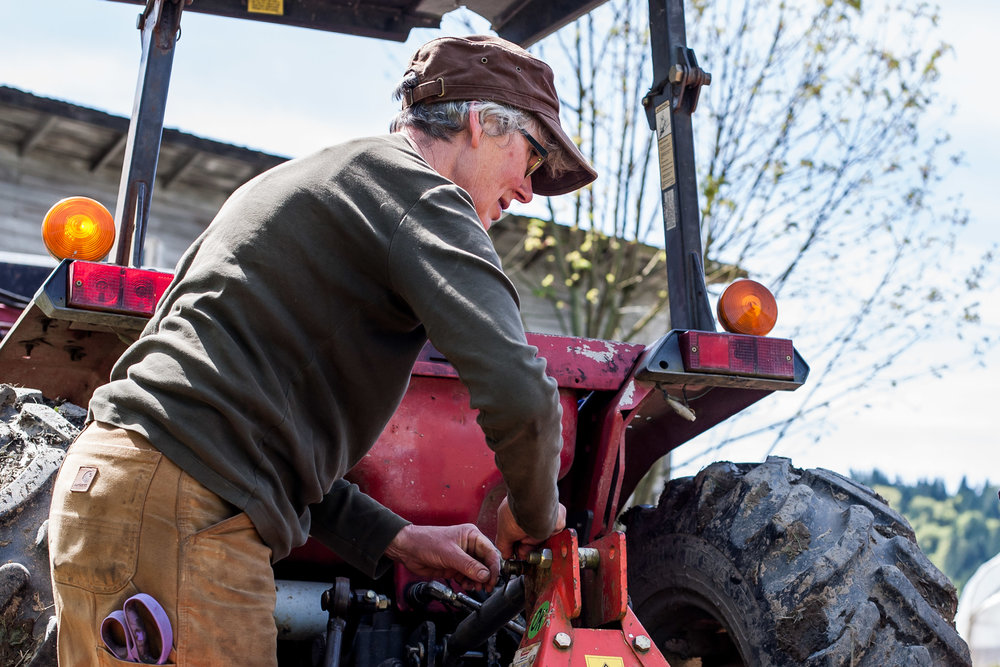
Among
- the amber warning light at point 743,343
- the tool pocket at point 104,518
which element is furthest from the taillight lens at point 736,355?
the tool pocket at point 104,518

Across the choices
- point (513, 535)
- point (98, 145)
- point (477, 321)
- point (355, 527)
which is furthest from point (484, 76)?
point (98, 145)

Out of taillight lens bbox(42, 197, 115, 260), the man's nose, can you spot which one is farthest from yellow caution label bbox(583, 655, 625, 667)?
taillight lens bbox(42, 197, 115, 260)

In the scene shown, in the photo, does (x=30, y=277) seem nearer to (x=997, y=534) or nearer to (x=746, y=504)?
(x=746, y=504)

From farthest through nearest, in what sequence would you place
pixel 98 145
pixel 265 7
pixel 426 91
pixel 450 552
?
pixel 98 145
pixel 265 7
pixel 450 552
pixel 426 91

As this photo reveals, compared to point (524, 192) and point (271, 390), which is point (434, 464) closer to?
point (524, 192)

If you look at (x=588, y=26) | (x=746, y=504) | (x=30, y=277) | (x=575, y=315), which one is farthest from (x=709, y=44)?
(x=746, y=504)

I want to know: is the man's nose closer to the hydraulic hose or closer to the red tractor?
the red tractor

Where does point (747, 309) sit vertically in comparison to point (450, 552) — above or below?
above

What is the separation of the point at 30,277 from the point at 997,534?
20.8 meters

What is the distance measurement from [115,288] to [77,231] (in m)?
0.26

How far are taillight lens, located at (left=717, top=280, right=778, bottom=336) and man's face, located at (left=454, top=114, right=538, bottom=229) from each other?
0.79 metres

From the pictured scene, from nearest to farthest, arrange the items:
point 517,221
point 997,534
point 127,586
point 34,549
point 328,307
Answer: point 127,586 → point 328,307 → point 34,549 → point 517,221 → point 997,534

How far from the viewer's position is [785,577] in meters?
2.58

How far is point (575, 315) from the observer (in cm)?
1007
